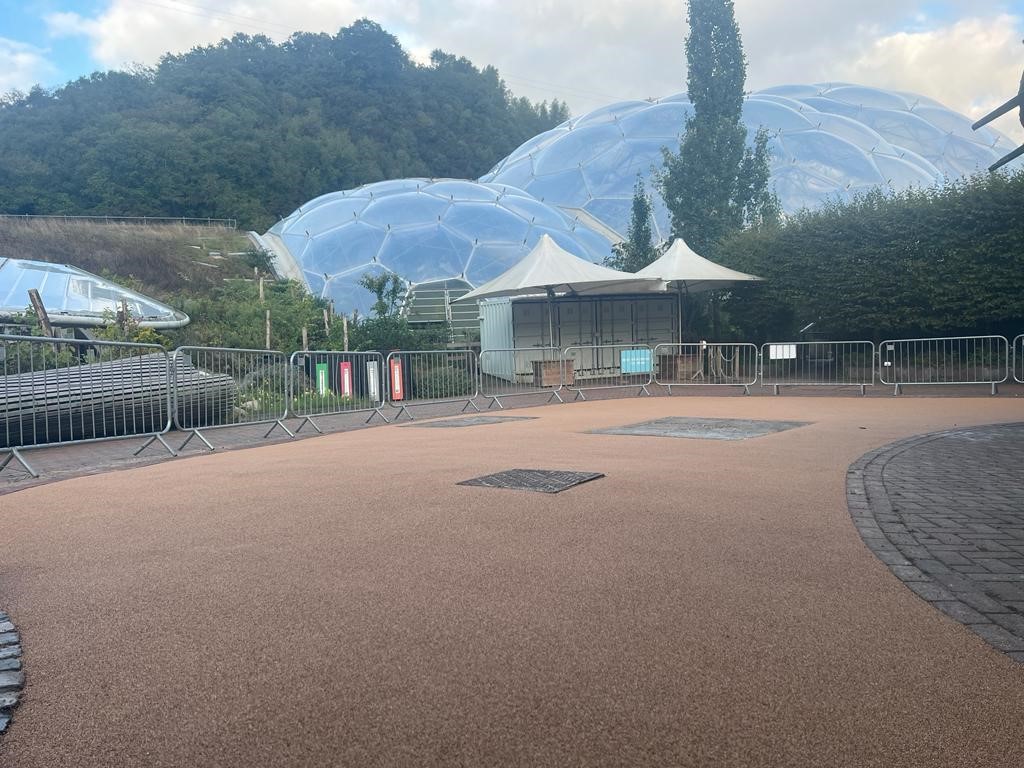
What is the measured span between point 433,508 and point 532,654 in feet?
7.97

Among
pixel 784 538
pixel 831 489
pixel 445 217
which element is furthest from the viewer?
pixel 445 217

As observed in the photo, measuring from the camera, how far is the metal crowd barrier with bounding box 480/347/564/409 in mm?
16656

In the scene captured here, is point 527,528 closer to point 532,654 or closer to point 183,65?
point 532,654

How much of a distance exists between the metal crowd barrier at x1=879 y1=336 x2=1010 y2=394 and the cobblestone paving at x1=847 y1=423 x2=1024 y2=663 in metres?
8.94

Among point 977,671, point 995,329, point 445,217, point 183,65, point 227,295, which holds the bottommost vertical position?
point 977,671

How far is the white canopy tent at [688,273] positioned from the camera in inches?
818

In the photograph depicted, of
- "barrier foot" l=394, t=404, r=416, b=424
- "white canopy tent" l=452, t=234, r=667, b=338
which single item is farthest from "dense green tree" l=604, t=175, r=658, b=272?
"barrier foot" l=394, t=404, r=416, b=424

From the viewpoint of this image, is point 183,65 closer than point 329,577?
No

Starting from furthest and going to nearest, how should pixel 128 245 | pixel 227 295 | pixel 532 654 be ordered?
pixel 128 245 < pixel 227 295 < pixel 532 654

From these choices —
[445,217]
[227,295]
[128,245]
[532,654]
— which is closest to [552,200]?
[445,217]

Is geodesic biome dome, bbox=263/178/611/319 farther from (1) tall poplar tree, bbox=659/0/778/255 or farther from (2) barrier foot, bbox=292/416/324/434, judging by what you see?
(2) barrier foot, bbox=292/416/324/434

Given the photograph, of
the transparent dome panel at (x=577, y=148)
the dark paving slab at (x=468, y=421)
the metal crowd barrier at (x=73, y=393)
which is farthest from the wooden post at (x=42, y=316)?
the transparent dome panel at (x=577, y=148)

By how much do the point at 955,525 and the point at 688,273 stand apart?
17088 mm

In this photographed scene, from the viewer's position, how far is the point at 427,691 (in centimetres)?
235
